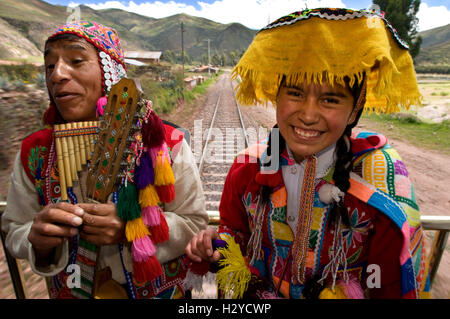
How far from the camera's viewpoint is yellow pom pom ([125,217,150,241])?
3.85 feet

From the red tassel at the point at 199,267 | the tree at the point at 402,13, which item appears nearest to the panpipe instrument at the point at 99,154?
the red tassel at the point at 199,267

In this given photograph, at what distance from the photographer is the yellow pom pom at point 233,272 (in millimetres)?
1328

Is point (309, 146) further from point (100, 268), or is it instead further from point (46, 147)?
point (46, 147)

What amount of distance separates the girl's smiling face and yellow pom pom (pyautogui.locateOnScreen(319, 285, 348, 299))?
72 cm

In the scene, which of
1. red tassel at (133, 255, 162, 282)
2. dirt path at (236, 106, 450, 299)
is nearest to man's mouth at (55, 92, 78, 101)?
red tassel at (133, 255, 162, 282)

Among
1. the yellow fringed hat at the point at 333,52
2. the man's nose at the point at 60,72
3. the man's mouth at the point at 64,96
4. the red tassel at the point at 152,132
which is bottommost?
the red tassel at the point at 152,132

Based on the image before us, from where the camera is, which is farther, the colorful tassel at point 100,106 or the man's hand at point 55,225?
the colorful tassel at point 100,106

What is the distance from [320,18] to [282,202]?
90 cm

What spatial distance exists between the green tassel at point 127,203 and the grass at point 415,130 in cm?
1019

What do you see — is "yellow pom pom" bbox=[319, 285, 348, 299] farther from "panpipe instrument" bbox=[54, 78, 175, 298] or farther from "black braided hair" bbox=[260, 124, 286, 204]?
"panpipe instrument" bbox=[54, 78, 175, 298]

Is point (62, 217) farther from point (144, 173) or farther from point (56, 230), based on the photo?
point (144, 173)

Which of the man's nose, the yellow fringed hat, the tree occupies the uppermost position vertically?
the tree

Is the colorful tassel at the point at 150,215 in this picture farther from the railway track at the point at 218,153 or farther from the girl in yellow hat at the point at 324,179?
the railway track at the point at 218,153

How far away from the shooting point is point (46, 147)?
1.43 meters
